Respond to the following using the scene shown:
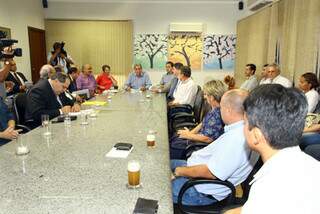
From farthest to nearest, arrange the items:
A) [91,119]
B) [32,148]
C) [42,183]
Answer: [91,119]
[32,148]
[42,183]

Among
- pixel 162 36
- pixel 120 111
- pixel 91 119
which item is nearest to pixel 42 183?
pixel 91 119

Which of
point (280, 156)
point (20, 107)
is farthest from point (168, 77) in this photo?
point (280, 156)

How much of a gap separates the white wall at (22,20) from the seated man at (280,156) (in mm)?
5532

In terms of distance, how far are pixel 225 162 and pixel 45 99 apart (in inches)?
92.8

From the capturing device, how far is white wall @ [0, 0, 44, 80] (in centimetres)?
546

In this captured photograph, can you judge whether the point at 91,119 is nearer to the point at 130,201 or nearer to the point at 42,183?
the point at 42,183

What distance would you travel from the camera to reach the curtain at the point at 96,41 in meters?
7.20

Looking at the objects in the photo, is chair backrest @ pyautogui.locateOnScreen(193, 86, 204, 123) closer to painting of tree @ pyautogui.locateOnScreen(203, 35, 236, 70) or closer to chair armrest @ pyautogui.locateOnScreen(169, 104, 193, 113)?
chair armrest @ pyautogui.locateOnScreen(169, 104, 193, 113)

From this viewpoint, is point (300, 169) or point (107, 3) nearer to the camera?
point (300, 169)

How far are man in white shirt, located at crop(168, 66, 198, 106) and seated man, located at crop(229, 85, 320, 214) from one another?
355 centimetres

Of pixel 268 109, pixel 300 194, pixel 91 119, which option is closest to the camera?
pixel 300 194

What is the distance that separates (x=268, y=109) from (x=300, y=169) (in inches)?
9.0

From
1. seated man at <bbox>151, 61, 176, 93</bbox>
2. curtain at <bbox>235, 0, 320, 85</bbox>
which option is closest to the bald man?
seated man at <bbox>151, 61, 176, 93</bbox>

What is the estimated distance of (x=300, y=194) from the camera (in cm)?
90
